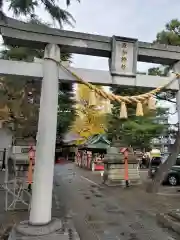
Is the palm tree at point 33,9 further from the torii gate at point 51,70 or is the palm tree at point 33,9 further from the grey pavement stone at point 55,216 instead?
the grey pavement stone at point 55,216

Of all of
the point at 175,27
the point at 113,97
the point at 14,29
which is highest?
the point at 175,27

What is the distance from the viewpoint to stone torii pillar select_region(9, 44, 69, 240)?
18.3 ft

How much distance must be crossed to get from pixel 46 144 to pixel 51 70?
1587 millimetres

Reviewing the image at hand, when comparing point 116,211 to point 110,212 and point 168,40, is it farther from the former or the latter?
point 168,40

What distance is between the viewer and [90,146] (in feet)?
83.0

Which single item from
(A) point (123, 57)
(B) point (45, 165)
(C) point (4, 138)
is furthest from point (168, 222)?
(C) point (4, 138)

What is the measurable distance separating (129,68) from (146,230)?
3.70m

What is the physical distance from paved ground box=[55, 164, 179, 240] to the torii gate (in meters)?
Answer: 1.28

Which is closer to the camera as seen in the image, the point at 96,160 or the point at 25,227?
the point at 25,227

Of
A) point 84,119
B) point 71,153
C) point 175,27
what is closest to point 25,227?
point 175,27

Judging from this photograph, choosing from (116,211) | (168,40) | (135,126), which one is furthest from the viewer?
(135,126)

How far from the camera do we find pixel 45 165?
593 cm

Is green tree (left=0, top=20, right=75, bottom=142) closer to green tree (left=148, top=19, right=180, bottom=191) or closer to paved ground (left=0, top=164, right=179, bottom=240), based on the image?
green tree (left=148, top=19, right=180, bottom=191)

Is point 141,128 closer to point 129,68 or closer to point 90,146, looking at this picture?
point 90,146
